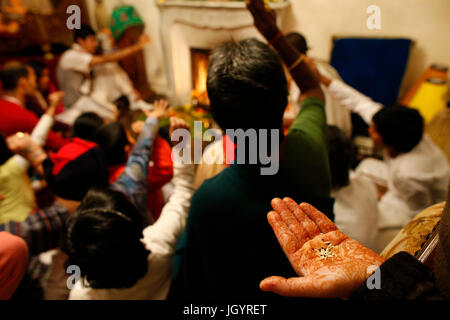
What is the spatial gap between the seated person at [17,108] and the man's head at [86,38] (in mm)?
491

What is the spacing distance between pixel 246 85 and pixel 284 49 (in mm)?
254

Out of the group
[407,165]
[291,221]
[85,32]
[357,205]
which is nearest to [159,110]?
[291,221]

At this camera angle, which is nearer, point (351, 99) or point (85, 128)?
point (85, 128)

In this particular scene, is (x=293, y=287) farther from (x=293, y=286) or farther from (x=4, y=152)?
→ (x=4, y=152)

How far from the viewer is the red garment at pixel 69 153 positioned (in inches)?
26.1

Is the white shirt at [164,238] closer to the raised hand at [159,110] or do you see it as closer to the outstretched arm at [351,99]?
the raised hand at [159,110]

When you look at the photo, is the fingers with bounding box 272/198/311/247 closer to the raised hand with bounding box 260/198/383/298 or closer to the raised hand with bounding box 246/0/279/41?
the raised hand with bounding box 260/198/383/298

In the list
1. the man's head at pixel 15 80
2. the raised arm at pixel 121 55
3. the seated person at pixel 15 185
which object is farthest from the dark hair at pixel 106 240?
the raised arm at pixel 121 55

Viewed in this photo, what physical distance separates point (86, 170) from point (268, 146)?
523 millimetres

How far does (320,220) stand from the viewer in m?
0.38

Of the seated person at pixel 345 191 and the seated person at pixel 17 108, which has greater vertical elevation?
the seated person at pixel 17 108

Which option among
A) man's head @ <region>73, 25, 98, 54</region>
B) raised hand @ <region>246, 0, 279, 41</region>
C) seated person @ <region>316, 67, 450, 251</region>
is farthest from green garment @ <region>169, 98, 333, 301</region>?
man's head @ <region>73, 25, 98, 54</region>

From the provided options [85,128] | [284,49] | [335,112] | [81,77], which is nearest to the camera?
[284,49]

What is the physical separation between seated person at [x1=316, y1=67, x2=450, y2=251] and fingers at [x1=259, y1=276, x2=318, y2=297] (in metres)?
0.76
